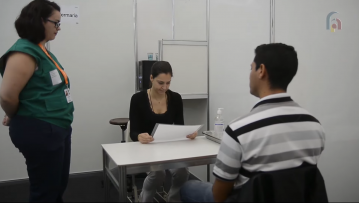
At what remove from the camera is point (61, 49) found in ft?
11.8

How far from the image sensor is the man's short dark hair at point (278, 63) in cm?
125

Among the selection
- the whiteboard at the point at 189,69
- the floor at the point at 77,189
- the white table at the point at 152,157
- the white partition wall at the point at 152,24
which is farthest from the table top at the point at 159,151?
the white partition wall at the point at 152,24

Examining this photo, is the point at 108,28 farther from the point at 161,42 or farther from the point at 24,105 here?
the point at 24,105

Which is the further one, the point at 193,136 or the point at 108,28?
the point at 108,28

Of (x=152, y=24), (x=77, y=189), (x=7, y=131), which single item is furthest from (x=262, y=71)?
(x=7, y=131)

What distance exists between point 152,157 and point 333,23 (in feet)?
4.62

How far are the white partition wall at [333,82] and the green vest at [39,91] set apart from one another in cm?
148

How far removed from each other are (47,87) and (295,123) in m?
1.23

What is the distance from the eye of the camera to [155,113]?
2.34 metres

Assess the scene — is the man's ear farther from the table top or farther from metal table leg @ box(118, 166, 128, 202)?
metal table leg @ box(118, 166, 128, 202)

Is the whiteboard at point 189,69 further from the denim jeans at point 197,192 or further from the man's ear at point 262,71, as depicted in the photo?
the man's ear at point 262,71

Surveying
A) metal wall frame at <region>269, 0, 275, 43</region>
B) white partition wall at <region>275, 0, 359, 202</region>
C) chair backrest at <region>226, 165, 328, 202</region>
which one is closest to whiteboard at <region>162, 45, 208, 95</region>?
metal wall frame at <region>269, 0, 275, 43</region>

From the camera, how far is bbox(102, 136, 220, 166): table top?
1740 millimetres

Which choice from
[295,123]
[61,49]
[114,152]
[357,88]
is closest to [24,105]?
[114,152]
